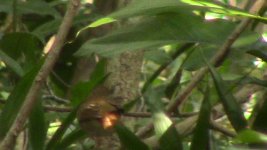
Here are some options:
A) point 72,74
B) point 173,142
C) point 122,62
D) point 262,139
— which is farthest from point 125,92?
point 262,139

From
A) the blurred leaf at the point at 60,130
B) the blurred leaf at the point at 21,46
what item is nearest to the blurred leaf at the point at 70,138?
the blurred leaf at the point at 60,130

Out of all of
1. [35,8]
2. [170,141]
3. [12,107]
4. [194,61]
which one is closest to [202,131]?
[170,141]

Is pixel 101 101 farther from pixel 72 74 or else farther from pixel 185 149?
pixel 72 74

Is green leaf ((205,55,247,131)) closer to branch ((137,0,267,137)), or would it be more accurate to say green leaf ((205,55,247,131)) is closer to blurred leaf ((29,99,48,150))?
→ branch ((137,0,267,137))

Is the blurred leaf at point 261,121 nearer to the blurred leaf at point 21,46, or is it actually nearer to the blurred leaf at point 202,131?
the blurred leaf at point 202,131

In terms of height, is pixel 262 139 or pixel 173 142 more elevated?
pixel 262 139

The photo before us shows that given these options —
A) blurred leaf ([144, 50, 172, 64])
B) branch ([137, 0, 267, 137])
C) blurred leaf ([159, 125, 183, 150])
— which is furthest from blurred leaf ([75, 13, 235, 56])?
blurred leaf ([144, 50, 172, 64])
